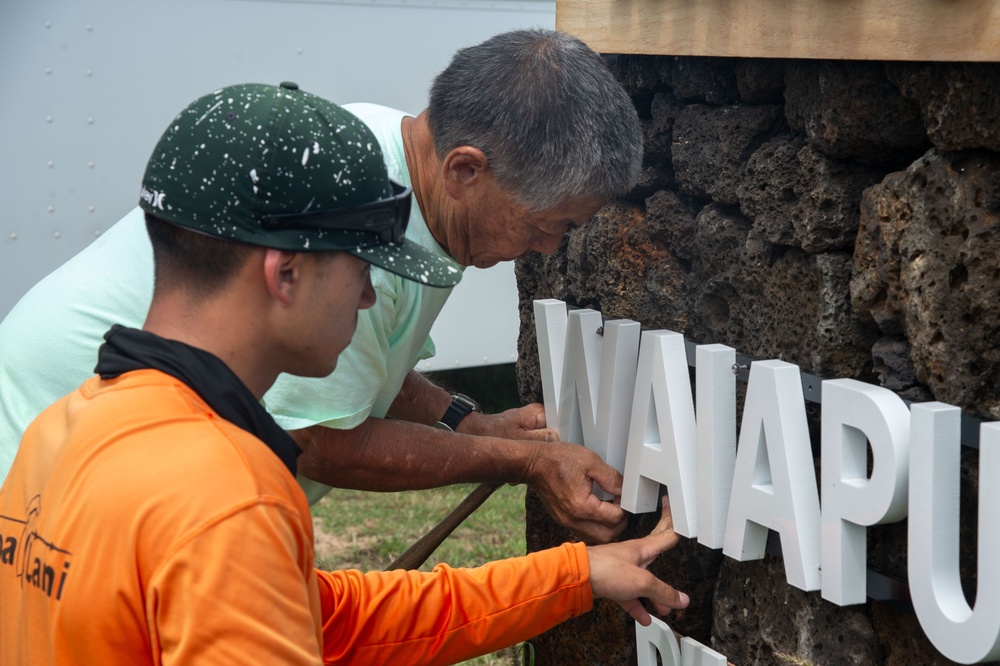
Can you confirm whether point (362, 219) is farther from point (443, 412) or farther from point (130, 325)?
point (443, 412)

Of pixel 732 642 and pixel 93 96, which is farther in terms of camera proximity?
pixel 93 96

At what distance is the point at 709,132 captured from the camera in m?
2.30

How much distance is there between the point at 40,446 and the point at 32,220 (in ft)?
10.4

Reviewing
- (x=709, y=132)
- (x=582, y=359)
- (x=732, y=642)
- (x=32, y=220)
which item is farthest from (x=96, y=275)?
(x=32, y=220)

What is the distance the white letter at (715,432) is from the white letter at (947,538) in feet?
1.48

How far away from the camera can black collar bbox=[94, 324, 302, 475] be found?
1.27m

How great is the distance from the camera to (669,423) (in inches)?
86.4

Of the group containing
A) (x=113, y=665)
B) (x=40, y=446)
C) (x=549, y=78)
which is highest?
(x=549, y=78)

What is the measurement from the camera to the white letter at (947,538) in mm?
1592

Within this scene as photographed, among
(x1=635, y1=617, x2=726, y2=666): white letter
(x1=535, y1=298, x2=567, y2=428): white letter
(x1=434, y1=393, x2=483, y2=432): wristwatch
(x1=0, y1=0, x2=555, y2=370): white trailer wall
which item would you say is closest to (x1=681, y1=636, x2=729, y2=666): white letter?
(x1=635, y1=617, x2=726, y2=666): white letter

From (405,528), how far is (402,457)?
3328 millimetres

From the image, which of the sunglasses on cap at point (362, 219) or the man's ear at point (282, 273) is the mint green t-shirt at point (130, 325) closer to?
the sunglasses on cap at point (362, 219)

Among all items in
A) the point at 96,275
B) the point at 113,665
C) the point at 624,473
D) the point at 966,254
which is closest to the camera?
the point at 113,665

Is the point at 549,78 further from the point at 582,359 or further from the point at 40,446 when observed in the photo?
the point at 40,446
